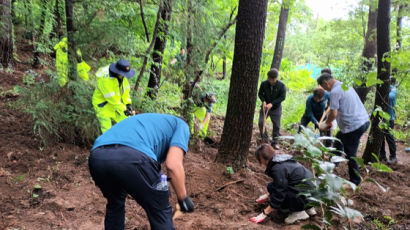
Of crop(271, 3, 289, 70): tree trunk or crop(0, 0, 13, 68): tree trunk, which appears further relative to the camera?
crop(271, 3, 289, 70): tree trunk

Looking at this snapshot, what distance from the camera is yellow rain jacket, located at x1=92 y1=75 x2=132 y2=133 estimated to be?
185 inches

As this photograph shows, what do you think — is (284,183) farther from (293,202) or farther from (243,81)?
(243,81)

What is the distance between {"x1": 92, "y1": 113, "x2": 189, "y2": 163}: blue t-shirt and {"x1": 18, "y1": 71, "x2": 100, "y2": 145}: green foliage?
3.00 meters

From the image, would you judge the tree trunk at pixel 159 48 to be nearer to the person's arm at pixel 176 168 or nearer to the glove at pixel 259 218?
the glove at pixel 259 218

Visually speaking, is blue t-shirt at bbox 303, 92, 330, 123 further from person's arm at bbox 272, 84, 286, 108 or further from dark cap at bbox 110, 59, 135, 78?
dark cap at bbox 110, 59, 135, 78

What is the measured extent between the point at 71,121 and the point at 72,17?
73.4 inches

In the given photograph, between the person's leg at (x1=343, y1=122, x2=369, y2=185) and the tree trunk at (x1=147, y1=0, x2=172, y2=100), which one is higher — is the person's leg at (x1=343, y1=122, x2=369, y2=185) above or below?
below

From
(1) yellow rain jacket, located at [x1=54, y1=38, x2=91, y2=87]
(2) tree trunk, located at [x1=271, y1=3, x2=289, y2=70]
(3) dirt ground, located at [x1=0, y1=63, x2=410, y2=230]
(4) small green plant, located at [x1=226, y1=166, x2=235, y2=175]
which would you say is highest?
(2) tree trunk, located at [x1=271, y1=3, x2=289, y2=70]

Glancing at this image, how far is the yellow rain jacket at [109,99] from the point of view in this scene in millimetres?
4703

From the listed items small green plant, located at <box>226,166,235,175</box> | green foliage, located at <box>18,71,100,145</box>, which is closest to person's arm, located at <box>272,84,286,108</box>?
small green plant, located at <box>226,166,235,175</box>

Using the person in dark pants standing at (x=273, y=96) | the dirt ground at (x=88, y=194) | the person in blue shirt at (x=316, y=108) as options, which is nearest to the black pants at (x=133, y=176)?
the dirt ground at (x=88, y=194)

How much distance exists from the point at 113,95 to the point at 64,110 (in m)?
1.08

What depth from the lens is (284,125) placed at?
10.0m

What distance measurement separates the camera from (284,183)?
3416 mm
